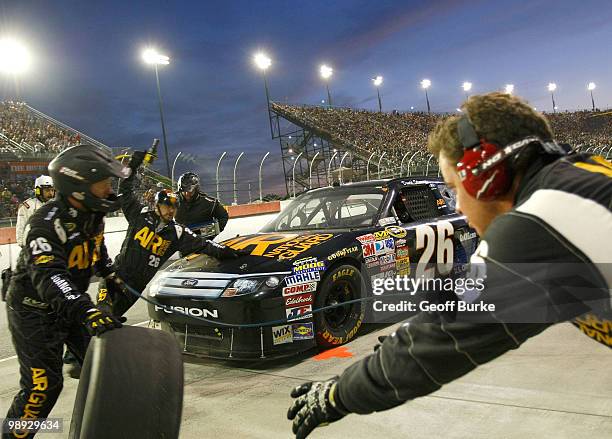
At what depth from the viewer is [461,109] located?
1521 millimetres

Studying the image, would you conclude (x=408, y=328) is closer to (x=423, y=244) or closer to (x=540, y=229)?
(x=540, y=229)

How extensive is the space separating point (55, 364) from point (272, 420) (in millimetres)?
1303

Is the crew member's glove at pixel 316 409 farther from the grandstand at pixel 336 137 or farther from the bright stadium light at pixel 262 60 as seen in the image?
the grandstand at pixel 336 137

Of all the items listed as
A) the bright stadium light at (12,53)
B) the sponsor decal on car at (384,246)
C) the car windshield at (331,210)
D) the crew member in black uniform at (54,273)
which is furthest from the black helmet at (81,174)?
the bright stadium light at (12,53)

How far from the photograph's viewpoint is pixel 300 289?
160 inches

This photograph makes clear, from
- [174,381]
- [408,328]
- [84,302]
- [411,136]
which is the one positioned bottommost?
[174,381]

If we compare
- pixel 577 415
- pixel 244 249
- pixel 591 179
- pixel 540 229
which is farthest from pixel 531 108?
pixel 244 249

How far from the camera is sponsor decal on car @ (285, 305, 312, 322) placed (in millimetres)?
3973

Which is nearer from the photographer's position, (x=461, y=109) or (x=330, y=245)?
(x=461, y=109)

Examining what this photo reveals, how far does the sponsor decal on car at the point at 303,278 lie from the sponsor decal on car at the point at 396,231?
114cm

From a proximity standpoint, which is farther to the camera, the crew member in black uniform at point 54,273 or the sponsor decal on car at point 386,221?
the sponsor decal on car at point 386,221

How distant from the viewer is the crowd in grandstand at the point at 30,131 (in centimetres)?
2109

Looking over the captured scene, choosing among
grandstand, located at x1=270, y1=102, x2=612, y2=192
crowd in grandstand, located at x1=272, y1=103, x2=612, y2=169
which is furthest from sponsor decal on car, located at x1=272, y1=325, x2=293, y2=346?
grandstand, located at x1=270, y1=102, x2=612, y2=192

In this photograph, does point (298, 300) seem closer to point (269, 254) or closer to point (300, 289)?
point (300, 289)
